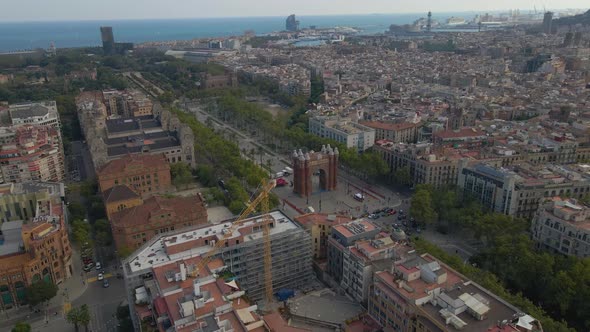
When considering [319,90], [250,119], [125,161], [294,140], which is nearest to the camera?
[125,161]

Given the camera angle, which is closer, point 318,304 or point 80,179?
point 318,304

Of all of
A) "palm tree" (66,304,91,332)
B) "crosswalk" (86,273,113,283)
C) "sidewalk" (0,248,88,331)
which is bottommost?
"sidewalk" (0,248,88,331)

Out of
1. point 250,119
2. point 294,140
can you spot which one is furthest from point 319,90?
point 294,140

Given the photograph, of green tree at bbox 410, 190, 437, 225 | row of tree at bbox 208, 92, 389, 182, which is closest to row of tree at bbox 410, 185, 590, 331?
green tree at bbox 410, 190, 437, 225

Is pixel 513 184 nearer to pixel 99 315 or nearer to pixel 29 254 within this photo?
pixel 99 315

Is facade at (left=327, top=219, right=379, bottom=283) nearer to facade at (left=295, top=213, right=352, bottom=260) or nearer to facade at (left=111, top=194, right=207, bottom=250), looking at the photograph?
facade at (left=295, top=213, right=352, bottom=260)

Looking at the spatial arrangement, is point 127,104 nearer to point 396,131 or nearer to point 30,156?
point 30,156

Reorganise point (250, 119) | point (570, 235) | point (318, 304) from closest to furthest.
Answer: point (318, 304) → point (570, 235) → point (250, 119)
